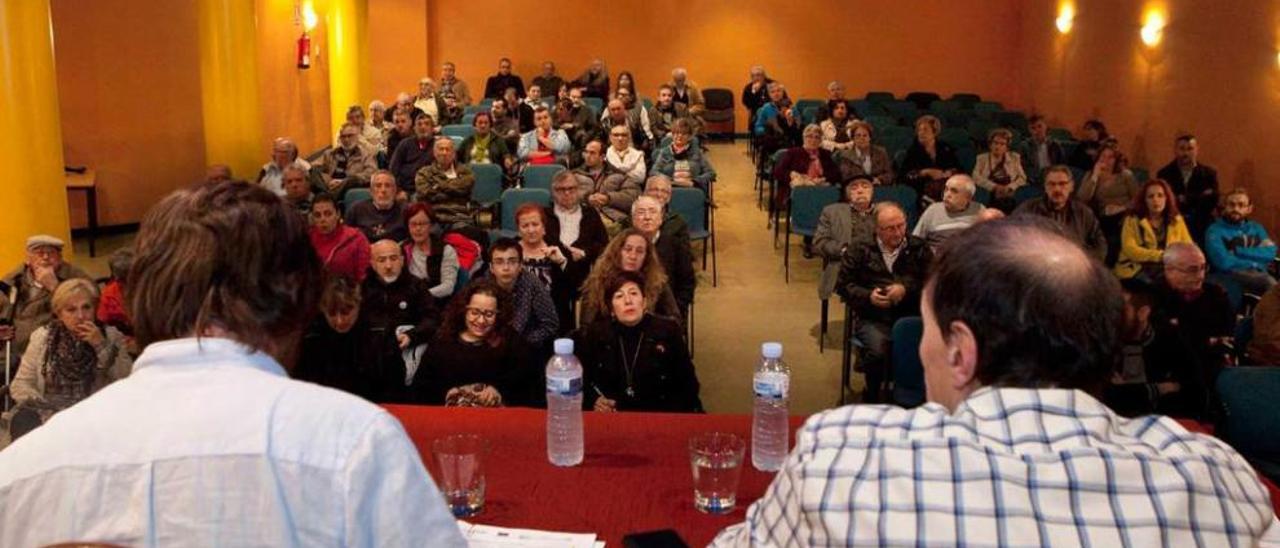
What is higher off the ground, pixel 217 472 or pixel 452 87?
pixel 452 87

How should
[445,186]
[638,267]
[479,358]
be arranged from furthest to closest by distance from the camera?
[445,186] → [638,267] → [479,358]

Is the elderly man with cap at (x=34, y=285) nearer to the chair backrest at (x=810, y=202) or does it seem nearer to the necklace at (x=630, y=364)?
the necklace at (x=630, y=364)

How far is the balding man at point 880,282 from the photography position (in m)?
5.34

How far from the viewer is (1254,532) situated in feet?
4.07

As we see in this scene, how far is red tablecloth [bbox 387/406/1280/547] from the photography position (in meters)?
2.12

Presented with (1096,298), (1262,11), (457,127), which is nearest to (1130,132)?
(1262,11)

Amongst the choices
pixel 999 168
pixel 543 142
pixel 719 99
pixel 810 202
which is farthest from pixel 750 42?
pixel 810 202

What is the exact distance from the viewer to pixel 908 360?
445 cm

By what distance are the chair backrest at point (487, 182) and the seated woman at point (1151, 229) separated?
15.3 feet

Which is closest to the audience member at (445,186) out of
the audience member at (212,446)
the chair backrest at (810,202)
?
the chair backrest at (810,202)

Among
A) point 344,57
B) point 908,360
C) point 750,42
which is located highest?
point 750,42

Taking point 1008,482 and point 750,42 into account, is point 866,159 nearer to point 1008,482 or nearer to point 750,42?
point 750,42

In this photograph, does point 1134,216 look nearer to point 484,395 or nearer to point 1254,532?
point 484,395

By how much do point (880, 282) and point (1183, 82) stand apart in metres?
5.94
